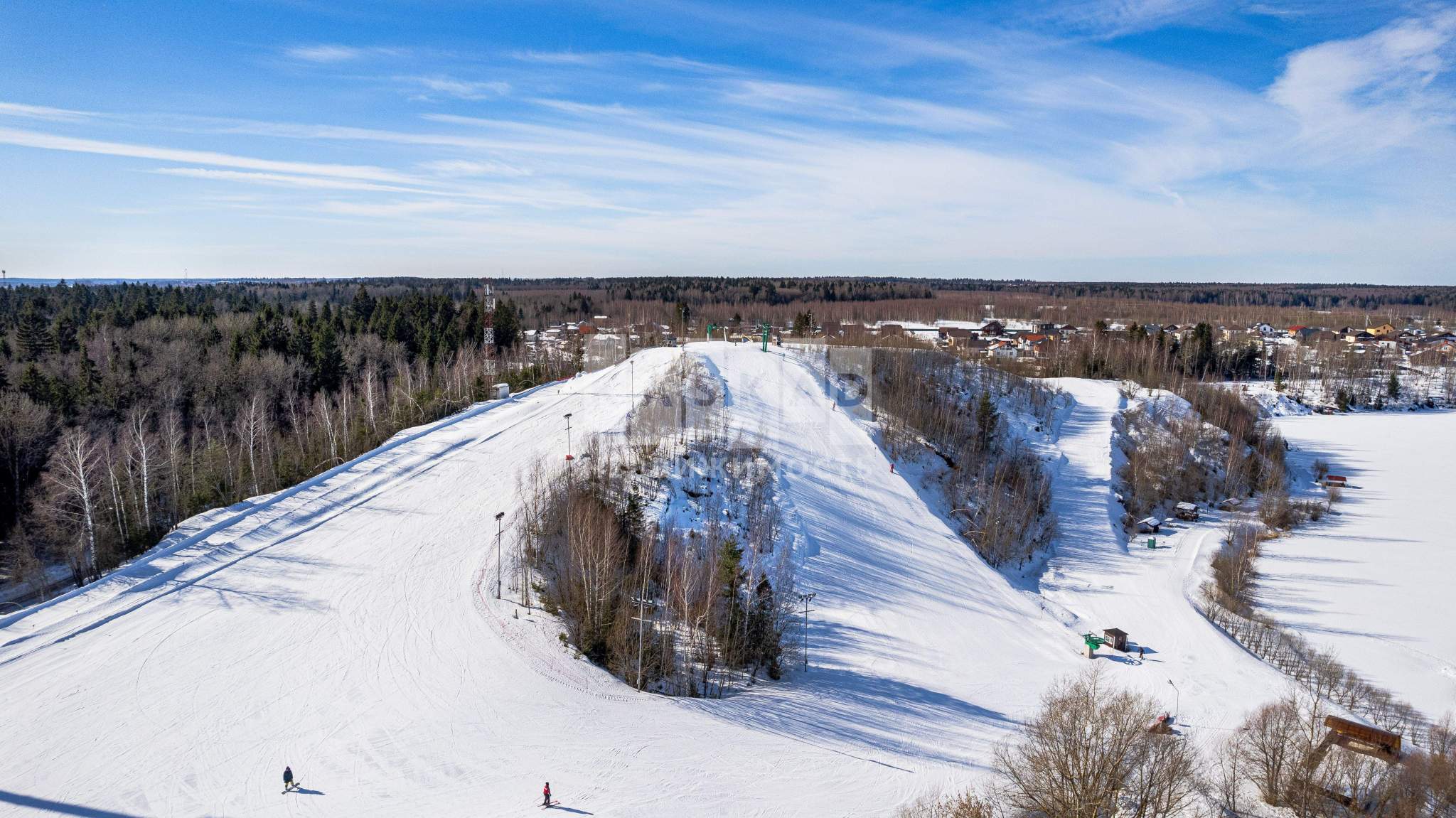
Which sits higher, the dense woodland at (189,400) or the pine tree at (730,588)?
the dense woodland at (189,400)

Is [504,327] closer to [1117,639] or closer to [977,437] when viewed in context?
[977,437]

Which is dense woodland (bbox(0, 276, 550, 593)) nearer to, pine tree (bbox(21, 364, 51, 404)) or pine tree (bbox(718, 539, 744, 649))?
pine tree (bbox(21, 364, 51, 404))

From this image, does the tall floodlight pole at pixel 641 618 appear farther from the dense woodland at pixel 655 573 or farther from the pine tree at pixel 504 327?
the pine tree at pixel 504 327

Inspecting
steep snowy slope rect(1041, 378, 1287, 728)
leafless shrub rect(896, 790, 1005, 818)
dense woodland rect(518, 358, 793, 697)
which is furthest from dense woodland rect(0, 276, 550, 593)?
steep snowy slope rect(1041, 378, 1287, 728)

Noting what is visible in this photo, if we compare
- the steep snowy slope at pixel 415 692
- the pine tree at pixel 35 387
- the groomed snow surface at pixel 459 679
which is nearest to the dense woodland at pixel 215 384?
the pine tree at pixel 35 387

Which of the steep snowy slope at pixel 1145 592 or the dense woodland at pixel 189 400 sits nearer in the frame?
the steep snowy slope at pixel 1145 592

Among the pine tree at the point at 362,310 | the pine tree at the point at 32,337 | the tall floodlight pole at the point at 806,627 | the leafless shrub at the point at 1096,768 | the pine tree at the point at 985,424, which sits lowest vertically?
the tall floodlight pole at the point at 806,627

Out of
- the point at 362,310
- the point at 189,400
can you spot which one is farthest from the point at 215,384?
the point at 362,310
